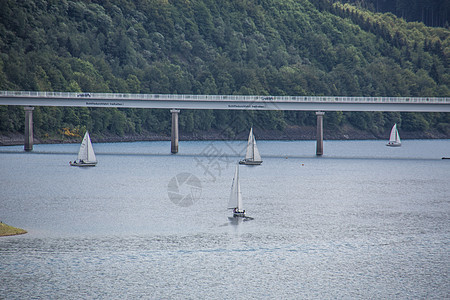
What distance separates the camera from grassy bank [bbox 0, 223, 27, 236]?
59588 mm

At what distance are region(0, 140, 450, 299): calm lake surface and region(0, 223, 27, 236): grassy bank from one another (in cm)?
106

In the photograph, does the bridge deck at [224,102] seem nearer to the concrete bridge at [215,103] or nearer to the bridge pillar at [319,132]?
the concrete bridge at [215,103]

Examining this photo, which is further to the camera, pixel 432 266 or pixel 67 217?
pixel 67 217

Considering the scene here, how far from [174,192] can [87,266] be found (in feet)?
144

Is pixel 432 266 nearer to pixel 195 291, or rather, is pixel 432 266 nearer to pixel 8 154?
pixel 195 291

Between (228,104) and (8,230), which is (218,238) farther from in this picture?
(228,104)

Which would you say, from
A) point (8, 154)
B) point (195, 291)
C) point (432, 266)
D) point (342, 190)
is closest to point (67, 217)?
point (195, 291)

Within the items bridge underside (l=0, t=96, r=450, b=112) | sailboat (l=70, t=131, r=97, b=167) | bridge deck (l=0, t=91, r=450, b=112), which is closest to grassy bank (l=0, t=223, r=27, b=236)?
sailboat (l=70, t=131, r=97, b=167)

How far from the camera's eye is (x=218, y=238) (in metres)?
61.8

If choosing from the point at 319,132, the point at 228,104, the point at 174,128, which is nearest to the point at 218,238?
the point at 228,104

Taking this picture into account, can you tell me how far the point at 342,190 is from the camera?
98.6 meters

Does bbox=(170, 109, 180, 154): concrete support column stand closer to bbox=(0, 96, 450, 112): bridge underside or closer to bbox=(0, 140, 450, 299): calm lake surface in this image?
bbox=(0, 96, 450, 112): bridge underside

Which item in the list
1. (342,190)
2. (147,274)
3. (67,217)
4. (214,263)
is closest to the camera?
(147,274)

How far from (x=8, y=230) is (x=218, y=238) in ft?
65.5
